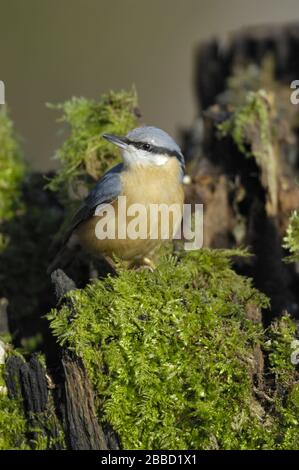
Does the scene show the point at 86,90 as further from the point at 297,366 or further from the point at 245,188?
the point at 297,366

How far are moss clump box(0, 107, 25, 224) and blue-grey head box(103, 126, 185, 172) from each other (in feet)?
4.45

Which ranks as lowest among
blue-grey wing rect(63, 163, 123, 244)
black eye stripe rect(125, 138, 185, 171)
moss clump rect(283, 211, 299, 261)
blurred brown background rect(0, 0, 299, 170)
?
moss clump rect(283, 211, 299, 261)

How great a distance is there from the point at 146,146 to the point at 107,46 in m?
6.68

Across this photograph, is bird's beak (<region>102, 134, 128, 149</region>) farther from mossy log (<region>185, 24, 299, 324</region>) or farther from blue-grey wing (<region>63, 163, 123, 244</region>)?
mossy log (<region>185, 24, 299, 324</region>)

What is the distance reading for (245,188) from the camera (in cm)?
507

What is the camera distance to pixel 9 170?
5477mm

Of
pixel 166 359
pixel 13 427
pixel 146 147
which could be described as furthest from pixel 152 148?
pixel 13 427

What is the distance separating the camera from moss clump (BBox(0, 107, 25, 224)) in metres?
5.36

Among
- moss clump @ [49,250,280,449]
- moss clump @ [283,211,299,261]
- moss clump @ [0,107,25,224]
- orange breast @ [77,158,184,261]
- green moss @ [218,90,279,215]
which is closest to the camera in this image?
moss clump @ [49,250,280,449]

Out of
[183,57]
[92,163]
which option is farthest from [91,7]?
[92,163]

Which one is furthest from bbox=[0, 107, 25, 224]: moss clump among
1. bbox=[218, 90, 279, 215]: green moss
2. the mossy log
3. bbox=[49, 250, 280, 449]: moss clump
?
bbox=[49, 250, 280, 449]: moss clump

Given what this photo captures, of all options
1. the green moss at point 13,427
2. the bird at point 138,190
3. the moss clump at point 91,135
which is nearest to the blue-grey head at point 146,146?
the bird at point 138,190

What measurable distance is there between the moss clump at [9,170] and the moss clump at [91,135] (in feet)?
1.46

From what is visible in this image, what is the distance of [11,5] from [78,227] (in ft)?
21.7
